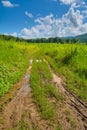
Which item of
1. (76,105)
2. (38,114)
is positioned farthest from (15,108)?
(76,105)

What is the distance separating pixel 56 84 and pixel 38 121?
231 inches

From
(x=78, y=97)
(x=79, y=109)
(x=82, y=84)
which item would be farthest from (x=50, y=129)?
(x=82, y=84)

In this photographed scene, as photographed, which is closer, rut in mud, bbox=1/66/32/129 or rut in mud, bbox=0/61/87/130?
rut in mud, bbox=0/61/87/130

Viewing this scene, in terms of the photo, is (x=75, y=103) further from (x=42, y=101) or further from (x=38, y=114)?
(x=38, y=114)

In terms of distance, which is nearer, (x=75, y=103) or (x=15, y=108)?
(x=15, y=108)

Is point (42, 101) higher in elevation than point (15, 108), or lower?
higher

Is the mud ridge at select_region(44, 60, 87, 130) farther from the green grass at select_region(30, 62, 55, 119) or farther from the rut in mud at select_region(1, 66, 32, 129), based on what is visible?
the rut in mud at select_region(1, 66, 32, 129)

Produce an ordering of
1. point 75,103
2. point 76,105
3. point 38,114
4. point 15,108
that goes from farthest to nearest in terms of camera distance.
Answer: point 75,103 → point 76,105 → point 15,108 → point 38,114

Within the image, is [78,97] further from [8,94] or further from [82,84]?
[8,94]

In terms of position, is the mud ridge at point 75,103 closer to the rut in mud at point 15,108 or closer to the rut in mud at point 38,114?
the rut in mud at point 38,114

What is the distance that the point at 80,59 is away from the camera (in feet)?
70.3

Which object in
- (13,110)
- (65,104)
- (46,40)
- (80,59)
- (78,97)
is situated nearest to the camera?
(13,110)

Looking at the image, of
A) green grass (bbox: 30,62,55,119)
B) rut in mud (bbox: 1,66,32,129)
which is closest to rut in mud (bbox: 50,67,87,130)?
green grass (bbox: 30,62,55,119)

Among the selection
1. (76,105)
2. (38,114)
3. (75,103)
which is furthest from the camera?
(75,103)
